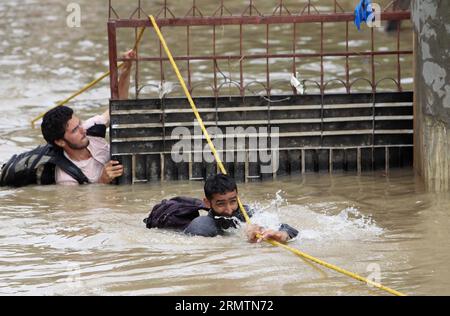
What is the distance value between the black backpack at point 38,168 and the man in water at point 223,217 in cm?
243

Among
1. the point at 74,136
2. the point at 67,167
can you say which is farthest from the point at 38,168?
the point at 74,136

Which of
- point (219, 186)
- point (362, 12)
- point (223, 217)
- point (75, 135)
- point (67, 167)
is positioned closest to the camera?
point (219, 186)

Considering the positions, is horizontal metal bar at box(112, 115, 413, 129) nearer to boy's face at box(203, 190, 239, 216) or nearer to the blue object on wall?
the blue object on wall

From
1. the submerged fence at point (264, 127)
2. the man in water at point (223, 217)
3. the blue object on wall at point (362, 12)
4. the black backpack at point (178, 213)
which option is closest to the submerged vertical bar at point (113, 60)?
the submerged fence at point (264, 127)

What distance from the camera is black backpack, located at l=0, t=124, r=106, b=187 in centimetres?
1042

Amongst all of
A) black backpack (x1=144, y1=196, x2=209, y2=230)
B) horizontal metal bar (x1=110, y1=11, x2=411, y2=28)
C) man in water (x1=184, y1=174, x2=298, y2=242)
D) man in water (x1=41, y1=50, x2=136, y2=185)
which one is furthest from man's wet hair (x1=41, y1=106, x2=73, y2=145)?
man in water (x1=184, y1=174, x2=298, y2=242)

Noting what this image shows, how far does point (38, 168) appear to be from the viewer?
412 inches

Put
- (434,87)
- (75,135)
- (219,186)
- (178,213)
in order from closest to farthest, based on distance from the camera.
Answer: (219,186) < (178,213) < (434,87) < (75,135)

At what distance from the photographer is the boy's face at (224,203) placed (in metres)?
7.95

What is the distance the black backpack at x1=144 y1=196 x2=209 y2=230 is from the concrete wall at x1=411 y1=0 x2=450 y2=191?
7.30 feet

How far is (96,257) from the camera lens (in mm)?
8023

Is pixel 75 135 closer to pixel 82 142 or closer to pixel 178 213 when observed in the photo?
pixel 82 142

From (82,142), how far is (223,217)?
2.62m

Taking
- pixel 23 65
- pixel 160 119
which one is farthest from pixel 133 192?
pixel 23 65
